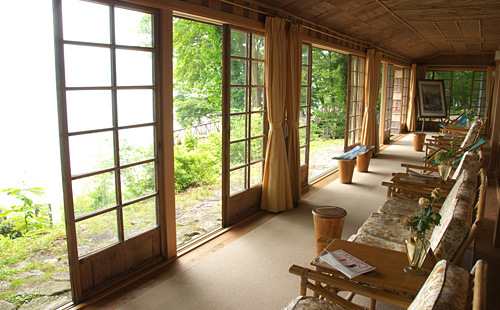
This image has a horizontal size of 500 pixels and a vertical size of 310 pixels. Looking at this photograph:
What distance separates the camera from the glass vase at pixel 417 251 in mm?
2074

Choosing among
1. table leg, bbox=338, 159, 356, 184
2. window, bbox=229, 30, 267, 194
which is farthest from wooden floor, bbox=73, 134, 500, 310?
table leg, bbox=338, 159, 356, 184

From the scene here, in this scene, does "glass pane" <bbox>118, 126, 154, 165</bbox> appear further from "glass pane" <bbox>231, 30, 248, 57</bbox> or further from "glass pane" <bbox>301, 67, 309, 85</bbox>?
"glass pane" <bbox>301, 67, 309, 85</bbox>

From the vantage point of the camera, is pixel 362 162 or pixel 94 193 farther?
pixel 362 162

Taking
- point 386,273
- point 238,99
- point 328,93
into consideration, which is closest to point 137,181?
point 238,99

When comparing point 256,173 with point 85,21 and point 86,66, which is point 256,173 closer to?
point 86,66

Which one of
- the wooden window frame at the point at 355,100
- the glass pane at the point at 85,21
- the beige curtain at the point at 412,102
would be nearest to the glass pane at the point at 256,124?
the glass pane at the point at 85,21

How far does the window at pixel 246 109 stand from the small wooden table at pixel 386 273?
6.85 feet

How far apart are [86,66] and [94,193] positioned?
2.92 ft

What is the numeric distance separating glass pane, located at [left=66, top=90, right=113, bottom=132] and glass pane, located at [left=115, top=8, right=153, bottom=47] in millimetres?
426

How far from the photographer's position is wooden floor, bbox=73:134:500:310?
281 centimetres

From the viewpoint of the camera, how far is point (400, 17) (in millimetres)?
6414

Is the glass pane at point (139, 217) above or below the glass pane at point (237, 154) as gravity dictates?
below

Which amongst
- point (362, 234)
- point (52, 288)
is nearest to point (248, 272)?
point (362, 234)

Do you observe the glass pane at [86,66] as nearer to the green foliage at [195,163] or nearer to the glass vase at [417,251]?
the glass vase at [417,251]
